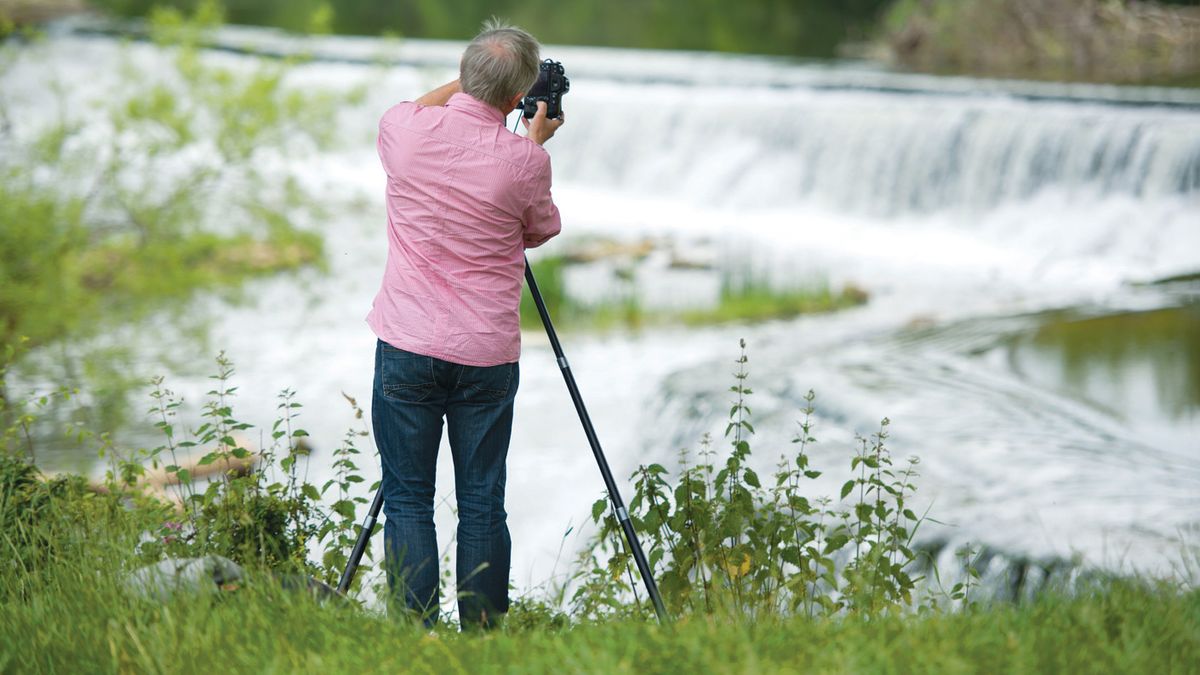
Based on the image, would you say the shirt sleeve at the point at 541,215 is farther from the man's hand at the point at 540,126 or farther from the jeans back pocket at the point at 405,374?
the jeans back pocket at the point at 405,374

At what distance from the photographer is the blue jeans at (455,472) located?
2.95m

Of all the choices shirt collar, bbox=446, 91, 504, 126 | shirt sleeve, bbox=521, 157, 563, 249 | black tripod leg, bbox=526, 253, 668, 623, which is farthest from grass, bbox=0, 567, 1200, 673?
shirt collar, bbox=446, 91, 504, 126

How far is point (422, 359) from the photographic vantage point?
288 cm

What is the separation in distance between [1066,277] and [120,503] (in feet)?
26.9

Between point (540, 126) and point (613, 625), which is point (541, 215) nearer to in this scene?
point (540, 126)

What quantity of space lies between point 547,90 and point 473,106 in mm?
203

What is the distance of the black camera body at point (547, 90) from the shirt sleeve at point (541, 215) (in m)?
0.14

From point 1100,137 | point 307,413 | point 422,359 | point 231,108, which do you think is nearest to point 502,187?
point 422,359

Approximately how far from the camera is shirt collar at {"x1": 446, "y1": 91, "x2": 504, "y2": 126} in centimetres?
283

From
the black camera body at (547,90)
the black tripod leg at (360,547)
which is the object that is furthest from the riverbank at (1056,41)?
the black tripod leg at (360,547)

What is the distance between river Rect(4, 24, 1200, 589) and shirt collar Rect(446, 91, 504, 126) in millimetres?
1483

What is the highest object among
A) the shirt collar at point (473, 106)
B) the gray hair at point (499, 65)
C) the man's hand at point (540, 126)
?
the gray hair at point (499, 65)

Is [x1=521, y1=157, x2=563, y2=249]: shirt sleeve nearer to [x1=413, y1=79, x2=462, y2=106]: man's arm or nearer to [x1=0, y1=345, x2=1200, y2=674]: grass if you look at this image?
[x1=413, y1=79, x2=462, y2=106]: man's arm

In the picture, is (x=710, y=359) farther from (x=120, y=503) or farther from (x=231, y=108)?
(x=120, y=503)
